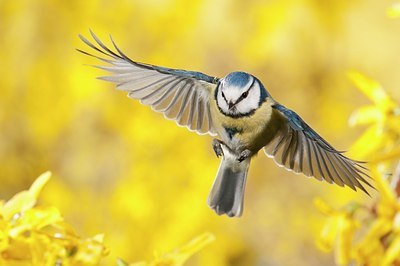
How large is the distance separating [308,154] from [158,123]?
2458 millimetres

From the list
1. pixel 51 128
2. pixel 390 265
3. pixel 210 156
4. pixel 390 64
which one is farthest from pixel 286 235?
pixel 390 265

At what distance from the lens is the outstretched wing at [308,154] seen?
1.17m

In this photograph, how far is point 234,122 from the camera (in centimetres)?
131

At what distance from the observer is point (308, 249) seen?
11.9ft

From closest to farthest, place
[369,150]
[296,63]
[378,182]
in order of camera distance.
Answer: [378,182]
[369,150]
[296,63]

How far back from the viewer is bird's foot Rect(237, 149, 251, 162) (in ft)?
4.36

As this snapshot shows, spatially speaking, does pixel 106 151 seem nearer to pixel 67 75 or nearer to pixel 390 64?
pixel 67 75

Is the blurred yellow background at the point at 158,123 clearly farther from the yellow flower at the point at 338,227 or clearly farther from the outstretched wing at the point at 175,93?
the yellow flower at the point at 338,227

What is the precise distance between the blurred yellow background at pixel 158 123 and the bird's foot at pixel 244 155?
196 cm

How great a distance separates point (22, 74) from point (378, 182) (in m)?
3.39

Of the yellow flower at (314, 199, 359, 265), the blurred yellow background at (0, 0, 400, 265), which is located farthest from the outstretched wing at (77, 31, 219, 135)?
the blurred yellow background at (0, 0, 400, 265)

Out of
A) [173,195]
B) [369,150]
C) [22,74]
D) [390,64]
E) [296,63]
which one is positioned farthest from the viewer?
[390,64]

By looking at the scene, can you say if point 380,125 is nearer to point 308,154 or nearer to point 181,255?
point 308,154

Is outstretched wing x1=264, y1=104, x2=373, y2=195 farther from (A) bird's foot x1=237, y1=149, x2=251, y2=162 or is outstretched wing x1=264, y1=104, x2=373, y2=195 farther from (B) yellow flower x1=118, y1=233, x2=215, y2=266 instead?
(B) yellow flower x1=118, y1=233, x2=215, y2=266
